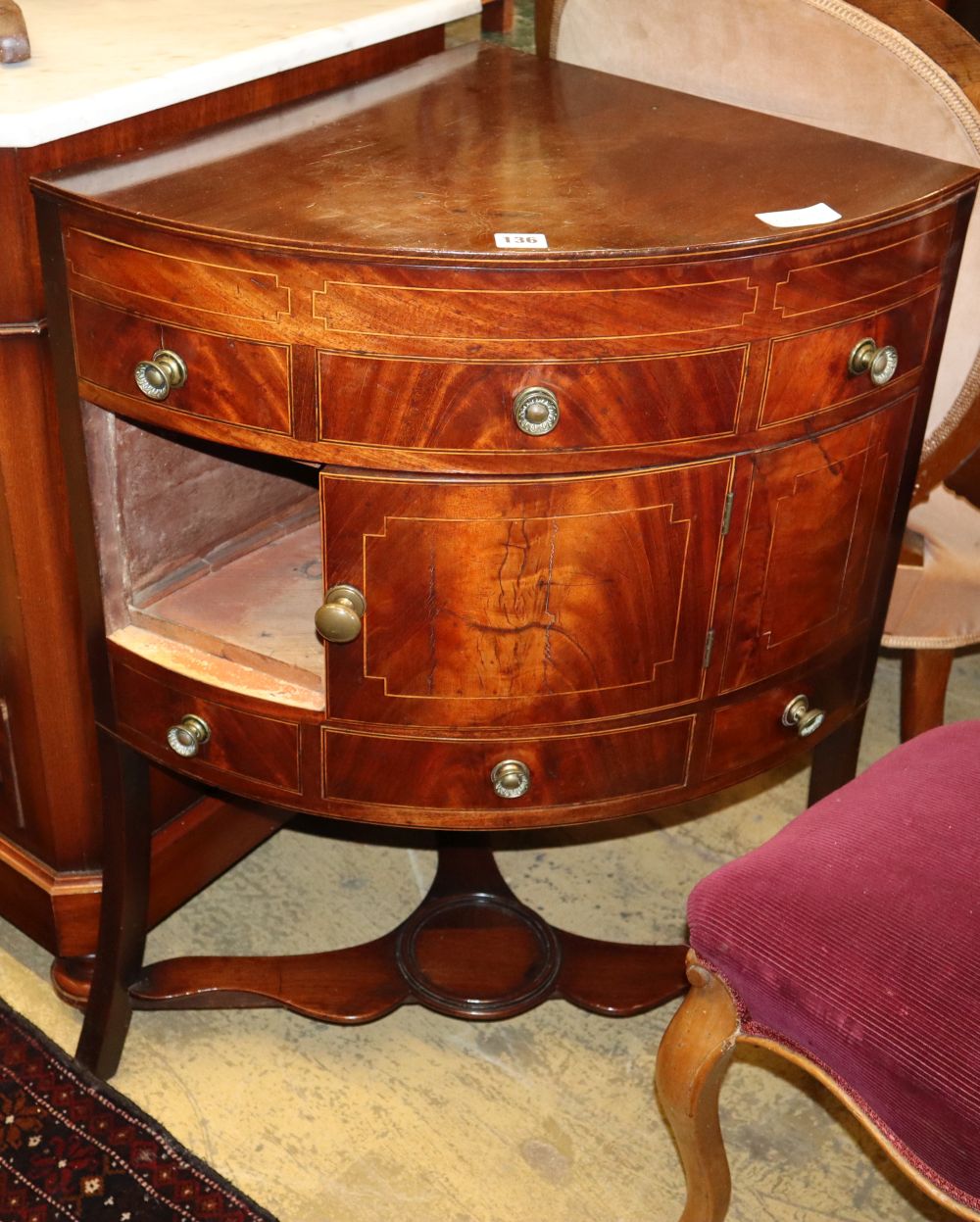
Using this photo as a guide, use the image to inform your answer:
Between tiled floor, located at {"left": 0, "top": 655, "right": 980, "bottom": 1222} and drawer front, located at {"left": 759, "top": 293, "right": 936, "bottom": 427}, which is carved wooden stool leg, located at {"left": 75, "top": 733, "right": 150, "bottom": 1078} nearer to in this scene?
tiled floor, located at {"left": 0, "top": 655, "right": 980, "bottom": 1222}

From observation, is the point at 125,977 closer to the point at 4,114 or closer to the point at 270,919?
the point at 270,919

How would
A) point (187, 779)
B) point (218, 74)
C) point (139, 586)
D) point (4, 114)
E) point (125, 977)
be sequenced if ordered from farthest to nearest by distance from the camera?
point (187, 779) < point (125, 977) < point (139, 586) < point (218, 74) < point (4, 114)

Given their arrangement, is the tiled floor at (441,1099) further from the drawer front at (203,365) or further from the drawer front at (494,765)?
the drawer front at (203,365)

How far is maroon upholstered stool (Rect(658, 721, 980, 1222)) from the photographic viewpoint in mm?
1147

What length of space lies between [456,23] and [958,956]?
75.3 inches

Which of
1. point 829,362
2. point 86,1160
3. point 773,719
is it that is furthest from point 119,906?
point 829,362

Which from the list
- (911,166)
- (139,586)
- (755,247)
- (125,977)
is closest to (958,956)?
(755,247)

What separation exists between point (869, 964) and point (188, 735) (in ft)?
2.28

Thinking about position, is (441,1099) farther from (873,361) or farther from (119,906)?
(873,361)

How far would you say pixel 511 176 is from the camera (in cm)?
138

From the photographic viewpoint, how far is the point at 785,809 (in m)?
2.26

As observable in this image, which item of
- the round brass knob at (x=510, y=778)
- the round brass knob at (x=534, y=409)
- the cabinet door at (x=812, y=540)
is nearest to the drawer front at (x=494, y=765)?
the round brass knob at (x=510, y=778)

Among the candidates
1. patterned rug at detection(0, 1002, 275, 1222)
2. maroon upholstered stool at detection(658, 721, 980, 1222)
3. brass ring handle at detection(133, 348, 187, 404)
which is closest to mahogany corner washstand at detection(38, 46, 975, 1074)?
brass ring handle at detection(133, 348, 187, 404)

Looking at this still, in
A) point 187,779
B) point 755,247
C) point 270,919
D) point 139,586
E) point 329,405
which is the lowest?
point 270,919
